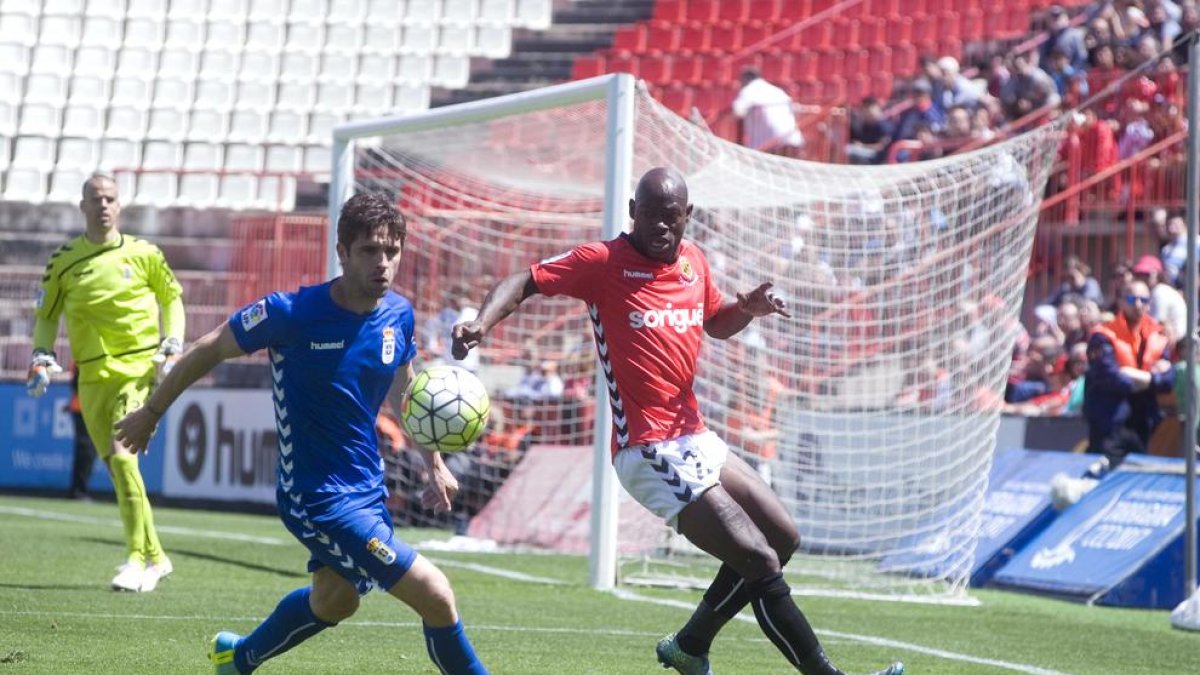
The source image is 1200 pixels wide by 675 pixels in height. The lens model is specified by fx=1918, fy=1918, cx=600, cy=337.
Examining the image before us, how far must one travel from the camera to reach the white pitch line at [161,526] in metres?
15.9

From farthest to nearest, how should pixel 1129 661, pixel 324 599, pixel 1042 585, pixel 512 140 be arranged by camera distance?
pixel 512 140
pixel 1042 585
pixel 1129 661
pixel 324 599

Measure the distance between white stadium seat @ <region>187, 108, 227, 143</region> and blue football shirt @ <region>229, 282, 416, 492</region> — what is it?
74.7 feet

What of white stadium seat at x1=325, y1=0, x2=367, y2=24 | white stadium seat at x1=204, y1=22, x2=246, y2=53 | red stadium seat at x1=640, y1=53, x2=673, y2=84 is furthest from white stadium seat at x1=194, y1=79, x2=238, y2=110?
red stadium seat at x1=640, y1=53, x2=673, y2=84

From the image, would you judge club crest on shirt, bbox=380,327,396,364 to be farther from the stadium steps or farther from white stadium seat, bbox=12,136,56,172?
white stadium seat, bbox=12,136,56,172

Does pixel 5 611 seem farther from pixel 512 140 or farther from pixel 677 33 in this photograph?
pixel 677 33

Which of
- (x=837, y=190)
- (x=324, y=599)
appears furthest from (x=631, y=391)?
(x=837, y=190)

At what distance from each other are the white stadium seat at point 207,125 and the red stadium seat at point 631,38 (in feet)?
19.9

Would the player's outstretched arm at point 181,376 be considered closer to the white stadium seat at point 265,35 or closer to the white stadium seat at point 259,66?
the white stadium seat at point 259,66

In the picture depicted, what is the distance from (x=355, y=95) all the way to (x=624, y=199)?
57.7 feet

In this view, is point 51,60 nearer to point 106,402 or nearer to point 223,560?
point 223,560

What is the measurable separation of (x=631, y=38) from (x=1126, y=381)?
15728 millimetres

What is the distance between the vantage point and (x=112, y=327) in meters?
11.4

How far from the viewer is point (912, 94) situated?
22625mm

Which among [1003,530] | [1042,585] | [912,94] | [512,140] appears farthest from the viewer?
[912,94]
